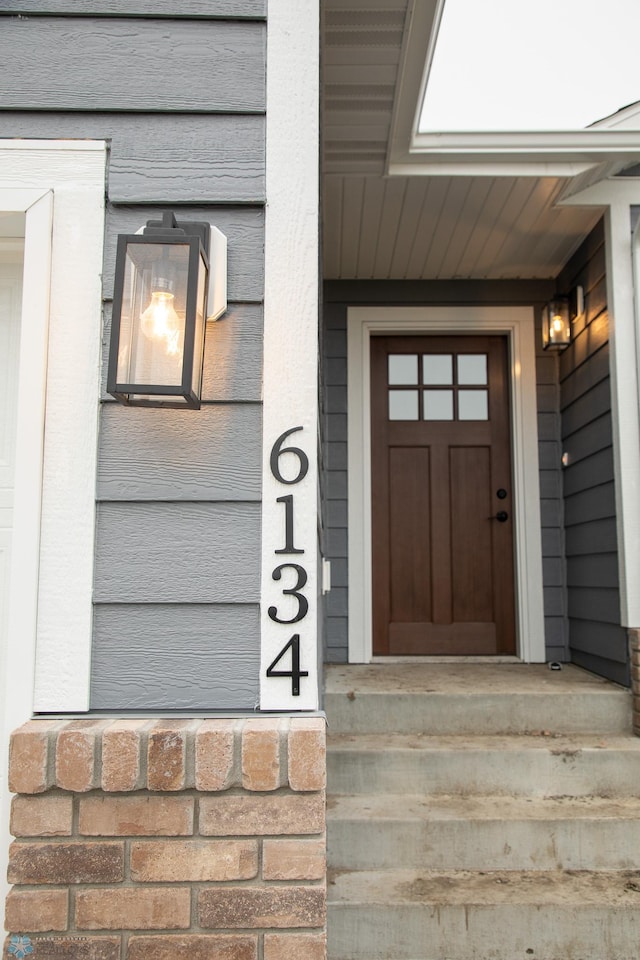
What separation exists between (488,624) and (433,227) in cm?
204

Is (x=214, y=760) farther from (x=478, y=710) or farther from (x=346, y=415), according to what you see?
(x=346, y=415)

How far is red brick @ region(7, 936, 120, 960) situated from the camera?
1244 millimetres

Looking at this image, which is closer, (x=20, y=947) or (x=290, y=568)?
(x=20, y=947)

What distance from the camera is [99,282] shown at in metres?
1.42

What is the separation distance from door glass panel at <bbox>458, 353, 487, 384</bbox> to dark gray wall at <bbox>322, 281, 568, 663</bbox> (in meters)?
0.29

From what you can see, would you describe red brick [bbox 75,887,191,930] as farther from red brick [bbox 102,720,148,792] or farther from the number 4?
the number 4

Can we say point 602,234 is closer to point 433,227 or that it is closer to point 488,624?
point 433,227

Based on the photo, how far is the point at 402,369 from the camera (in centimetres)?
392

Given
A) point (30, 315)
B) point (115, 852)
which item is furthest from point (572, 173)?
point (115, 852)

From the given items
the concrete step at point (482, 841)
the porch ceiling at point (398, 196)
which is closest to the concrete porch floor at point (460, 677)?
the concrete step at point (482, 841)

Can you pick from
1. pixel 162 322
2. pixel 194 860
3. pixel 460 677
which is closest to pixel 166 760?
pixel 194 860

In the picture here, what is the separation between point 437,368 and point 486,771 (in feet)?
7.15

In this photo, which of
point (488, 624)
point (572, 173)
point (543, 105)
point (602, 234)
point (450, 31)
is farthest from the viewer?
point (488, 624)

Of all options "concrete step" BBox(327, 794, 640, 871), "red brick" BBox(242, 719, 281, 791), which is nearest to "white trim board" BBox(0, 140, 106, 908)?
"red brick" BBox(242, 719, 281, 791)
